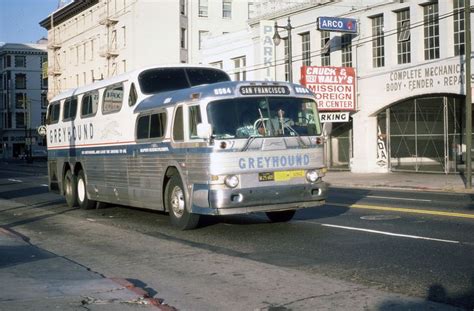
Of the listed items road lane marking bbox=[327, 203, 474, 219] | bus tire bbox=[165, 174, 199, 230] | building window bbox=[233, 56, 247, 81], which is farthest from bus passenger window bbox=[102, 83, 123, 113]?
building window bbox=[233, 56, 247, 81]

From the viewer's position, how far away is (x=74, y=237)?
474 inches

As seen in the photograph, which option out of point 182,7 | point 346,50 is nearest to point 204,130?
point 346,50

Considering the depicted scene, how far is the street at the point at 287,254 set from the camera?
692cm

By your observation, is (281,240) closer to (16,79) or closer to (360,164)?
(360,164)

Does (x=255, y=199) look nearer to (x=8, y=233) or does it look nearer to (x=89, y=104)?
(x=8, y=233)

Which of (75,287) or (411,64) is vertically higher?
(411,64)

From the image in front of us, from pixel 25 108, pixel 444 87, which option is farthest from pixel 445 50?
pixel 25 108

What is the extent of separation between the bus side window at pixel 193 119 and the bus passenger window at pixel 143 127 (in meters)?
1.95

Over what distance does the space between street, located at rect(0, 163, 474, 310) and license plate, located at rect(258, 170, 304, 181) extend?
A: 1042mm

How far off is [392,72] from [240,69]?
42.3 feet

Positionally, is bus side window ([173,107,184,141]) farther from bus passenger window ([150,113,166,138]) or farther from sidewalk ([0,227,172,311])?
sidewalk ([0,227,172,311])

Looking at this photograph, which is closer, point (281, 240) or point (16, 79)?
point (281, 240)

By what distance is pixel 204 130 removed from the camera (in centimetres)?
1064

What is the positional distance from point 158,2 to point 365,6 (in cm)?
2839
